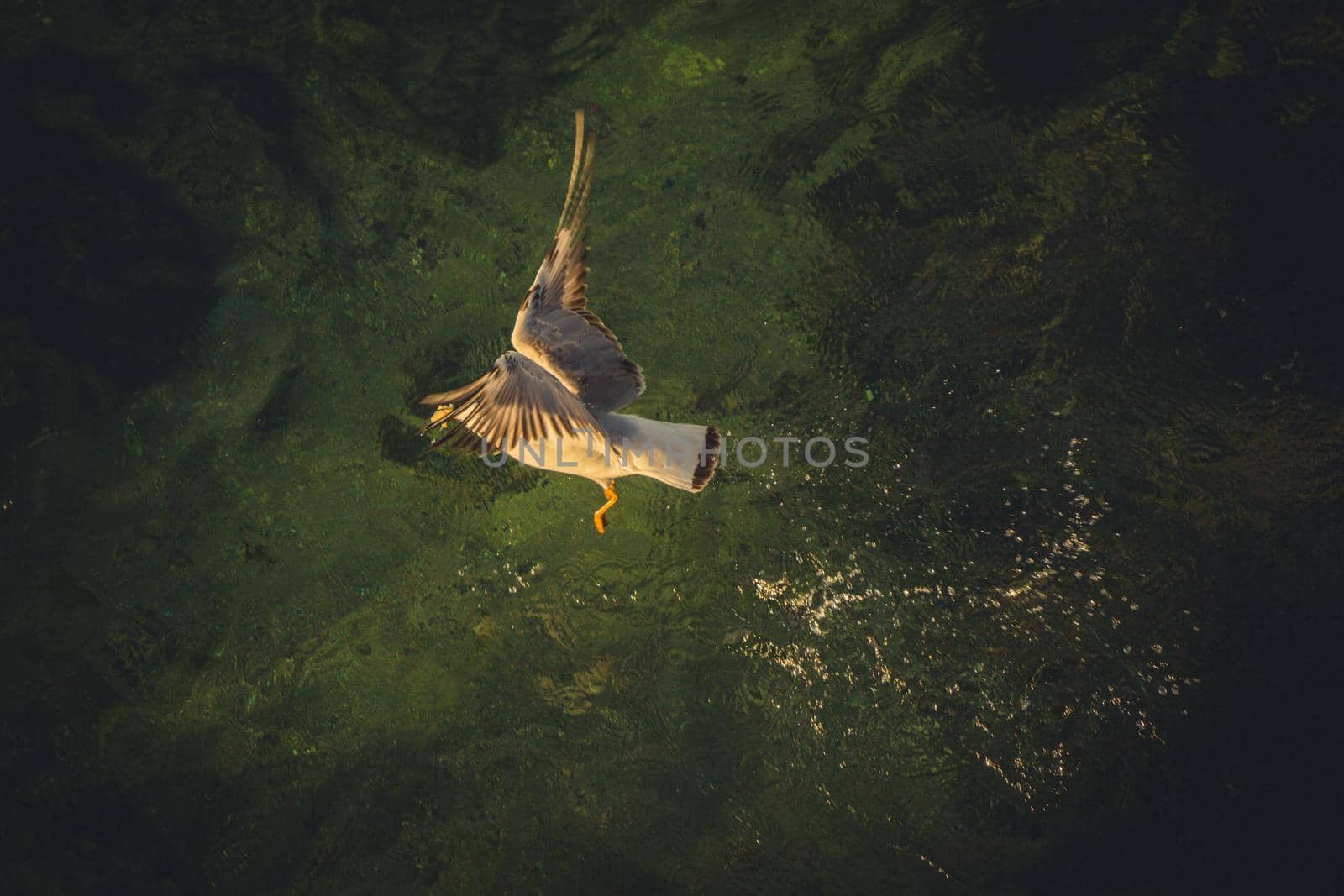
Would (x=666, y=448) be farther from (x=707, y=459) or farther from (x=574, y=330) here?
(x=574, y=330)

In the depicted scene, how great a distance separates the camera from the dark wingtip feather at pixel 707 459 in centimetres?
192

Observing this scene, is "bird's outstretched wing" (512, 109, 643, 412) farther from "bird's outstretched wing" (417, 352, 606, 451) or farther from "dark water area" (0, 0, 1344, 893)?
"dark water area" (0, 0, 1344, 893)

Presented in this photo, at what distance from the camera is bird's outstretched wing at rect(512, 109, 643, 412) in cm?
174

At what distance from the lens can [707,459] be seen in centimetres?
193

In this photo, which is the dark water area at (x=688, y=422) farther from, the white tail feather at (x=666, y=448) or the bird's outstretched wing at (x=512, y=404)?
the bird's outstretched wing at (x=512, y=404)

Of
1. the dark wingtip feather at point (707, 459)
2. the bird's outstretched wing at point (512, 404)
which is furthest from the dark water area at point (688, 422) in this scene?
the bird's outstretched wing at point (512, 404)

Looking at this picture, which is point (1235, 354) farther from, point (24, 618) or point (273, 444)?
point (24, 618)

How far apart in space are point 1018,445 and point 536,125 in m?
1.75

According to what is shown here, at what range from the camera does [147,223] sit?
7.13 ft

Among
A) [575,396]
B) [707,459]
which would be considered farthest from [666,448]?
[575,396]

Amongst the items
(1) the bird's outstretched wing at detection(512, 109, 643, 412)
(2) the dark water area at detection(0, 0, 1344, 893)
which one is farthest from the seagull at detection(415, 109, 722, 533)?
(2) the dark water area at detection(0, 0, 1344, 893)

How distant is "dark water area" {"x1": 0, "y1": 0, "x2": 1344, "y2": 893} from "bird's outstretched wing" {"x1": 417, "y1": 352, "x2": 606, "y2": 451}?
0.72 m

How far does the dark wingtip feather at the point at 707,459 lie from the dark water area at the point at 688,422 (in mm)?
253

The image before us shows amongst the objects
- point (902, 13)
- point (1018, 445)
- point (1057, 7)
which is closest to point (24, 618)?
point (1018, 445)
